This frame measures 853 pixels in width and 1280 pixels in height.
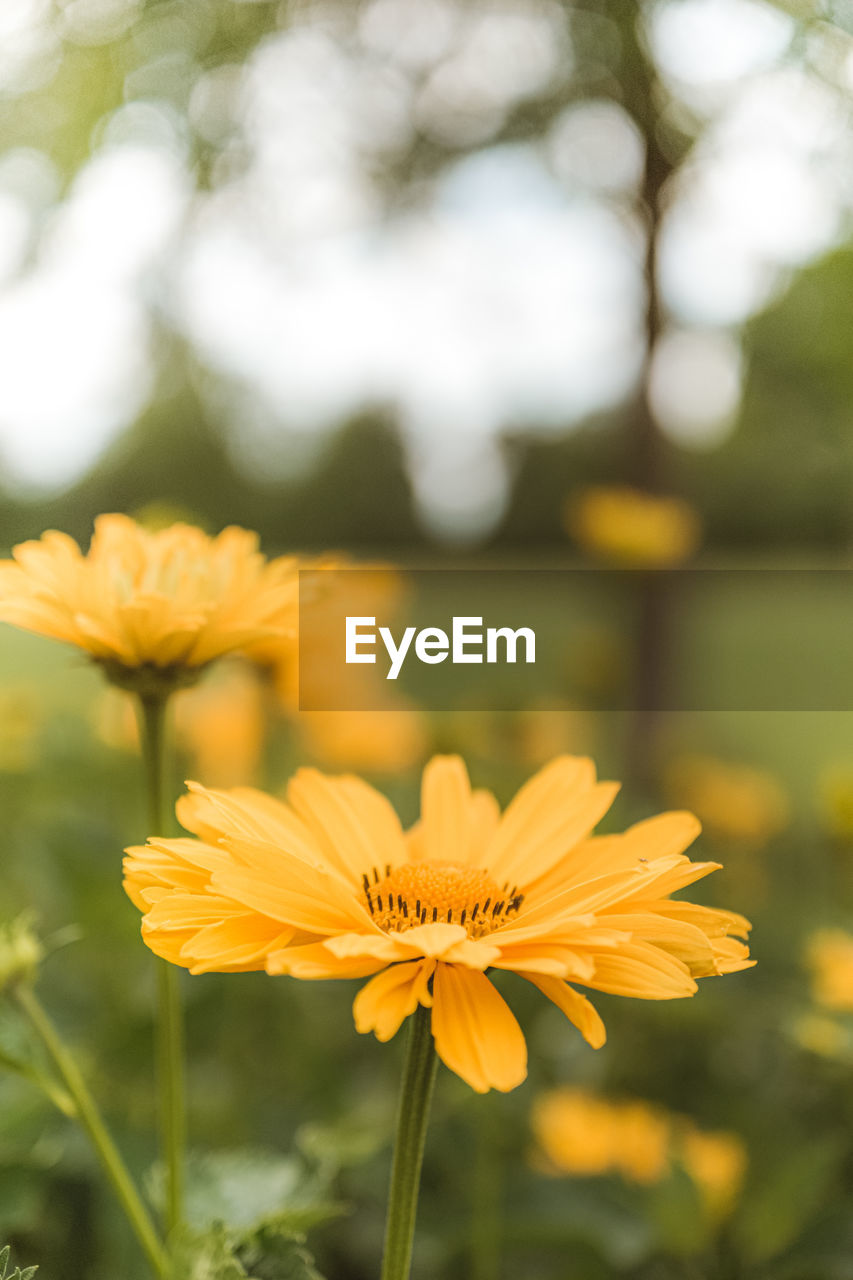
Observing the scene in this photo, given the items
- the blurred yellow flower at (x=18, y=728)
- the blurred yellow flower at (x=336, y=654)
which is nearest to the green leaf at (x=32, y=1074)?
the blurred yellow flower at (x=336, y=654)

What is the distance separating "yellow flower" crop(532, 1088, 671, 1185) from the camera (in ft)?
2.92

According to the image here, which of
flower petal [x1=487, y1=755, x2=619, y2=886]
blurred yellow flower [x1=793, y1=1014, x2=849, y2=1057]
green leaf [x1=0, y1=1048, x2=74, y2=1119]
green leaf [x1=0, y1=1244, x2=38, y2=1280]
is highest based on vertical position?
flower petal [x1=487, y1=755, x2=619, y2=886]

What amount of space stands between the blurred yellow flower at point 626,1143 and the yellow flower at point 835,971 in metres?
0.17

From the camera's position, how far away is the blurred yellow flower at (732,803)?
5.19 ft

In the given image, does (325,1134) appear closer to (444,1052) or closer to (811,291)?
(444,1052)

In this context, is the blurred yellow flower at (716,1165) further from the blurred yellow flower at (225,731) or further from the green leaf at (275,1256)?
the blurred yellow flower at (225,731)

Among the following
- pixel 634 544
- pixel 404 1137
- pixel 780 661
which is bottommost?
pixel 780 661

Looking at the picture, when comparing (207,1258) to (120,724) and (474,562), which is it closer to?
(120,724)

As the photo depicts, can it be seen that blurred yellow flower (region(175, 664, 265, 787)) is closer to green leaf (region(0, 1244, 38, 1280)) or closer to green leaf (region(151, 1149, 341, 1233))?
green leaf (region(151, 1149, 341, 1233))

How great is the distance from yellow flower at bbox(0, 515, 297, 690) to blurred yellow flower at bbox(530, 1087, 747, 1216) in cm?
62

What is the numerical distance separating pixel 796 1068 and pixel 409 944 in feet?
3.12

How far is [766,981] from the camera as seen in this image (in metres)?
1.35

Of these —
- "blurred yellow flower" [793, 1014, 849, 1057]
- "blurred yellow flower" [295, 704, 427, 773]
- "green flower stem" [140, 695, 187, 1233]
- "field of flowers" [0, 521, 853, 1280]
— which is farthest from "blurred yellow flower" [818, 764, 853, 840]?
"green flower stem" [140, 695, 187, 1233]

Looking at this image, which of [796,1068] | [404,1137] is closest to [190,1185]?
[404,1137]
